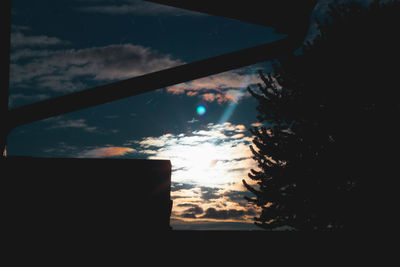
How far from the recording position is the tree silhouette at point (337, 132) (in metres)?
12.8

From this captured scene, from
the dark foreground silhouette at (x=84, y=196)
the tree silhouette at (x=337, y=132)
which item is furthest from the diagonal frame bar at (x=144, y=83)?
the tree silhouette at (x=337, y=132)

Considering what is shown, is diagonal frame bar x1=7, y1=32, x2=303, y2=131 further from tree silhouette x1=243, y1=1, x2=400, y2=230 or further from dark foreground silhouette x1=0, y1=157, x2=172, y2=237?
tree silhouette x1=243, y1=1, x2=400, y2=230

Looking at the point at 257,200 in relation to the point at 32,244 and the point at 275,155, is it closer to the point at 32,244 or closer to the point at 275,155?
the point at 275,155

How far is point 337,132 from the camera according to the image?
1345cm

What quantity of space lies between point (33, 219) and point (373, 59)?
14.8 meters

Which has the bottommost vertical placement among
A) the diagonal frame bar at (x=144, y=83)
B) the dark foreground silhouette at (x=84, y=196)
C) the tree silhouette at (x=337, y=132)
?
the dark foreground silhouette at (x=84, y=196)

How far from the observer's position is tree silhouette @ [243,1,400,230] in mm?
12750

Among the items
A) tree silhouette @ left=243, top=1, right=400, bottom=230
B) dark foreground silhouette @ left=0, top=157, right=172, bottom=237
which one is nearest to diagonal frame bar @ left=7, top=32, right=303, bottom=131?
dark foreground silhouette @ left=0, top=157, right=172, bottom=237

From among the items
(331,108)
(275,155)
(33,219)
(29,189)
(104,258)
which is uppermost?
(331,108)

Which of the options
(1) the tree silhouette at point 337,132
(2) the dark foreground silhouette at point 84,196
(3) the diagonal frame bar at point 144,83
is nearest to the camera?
(2) the dark foreground silhouette at point 84,196

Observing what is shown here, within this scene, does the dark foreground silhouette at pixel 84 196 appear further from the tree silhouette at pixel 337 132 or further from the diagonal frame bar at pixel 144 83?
the tree silhouette at pixel 337 132

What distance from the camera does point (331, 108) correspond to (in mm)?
13781

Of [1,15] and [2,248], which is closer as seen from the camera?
[2,248]

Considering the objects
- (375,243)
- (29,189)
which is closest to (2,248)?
(29,189)
